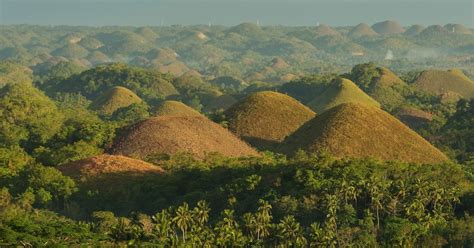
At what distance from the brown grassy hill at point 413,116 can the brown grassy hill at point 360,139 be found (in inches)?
1377

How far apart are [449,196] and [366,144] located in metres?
28.4

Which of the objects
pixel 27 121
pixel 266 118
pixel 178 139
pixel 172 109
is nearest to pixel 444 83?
pixel 172 109

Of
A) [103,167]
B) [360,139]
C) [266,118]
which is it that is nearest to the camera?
[103,167]

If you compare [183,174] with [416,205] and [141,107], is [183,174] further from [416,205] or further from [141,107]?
[141,107]

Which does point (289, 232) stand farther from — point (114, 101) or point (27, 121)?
point (114, 101)

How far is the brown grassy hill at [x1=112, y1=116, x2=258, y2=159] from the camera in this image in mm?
84812

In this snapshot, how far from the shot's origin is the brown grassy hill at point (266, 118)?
9838 centimetres

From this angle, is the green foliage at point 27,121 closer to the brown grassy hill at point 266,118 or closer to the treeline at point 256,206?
the brown grassy hill at point 266,118

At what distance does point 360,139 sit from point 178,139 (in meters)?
21.4

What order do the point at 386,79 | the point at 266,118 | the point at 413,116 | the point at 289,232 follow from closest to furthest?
1. the point at 289,232
2. the point at 266,118
3. the point at 413,116
4. the point at 386,79

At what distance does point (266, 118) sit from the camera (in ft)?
336

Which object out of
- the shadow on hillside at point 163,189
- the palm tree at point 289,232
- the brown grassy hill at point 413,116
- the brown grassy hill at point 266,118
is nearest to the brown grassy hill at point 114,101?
the brown grassy hill at point 266,118

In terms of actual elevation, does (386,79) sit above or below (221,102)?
above

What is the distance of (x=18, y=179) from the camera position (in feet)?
225
